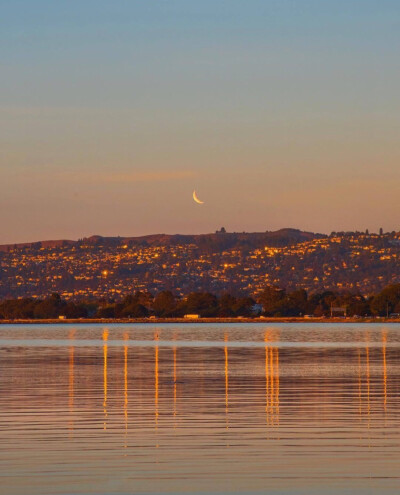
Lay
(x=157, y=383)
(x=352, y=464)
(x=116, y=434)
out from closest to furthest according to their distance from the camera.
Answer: (x=352, y=464)
(x=116, y=434)
(x=157, y=383)

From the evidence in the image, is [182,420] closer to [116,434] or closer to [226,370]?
[116,434]

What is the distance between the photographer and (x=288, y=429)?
2955cm

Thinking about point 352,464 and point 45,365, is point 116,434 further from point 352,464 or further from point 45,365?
point 45,365

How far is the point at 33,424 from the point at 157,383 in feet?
56.5

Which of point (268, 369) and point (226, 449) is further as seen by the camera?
point (268, 369)

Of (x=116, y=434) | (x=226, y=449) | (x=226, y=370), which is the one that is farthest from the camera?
(x=226, y=370)

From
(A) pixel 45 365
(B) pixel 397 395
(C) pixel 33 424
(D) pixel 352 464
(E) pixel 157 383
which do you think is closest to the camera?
(D) pixel 352 464

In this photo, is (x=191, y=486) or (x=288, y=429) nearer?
(x=191, y=486)

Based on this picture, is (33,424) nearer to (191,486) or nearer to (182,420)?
(182,420)

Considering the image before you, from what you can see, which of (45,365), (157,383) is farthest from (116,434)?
(45,365)

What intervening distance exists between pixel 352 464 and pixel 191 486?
13.2ft

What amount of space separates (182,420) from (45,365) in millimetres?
34621

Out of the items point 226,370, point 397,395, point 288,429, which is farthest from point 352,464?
Answer: point 226,370

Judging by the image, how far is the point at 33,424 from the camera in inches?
1225
